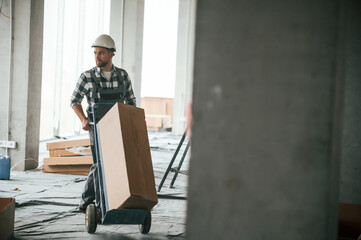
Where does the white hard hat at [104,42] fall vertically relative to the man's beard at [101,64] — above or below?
above

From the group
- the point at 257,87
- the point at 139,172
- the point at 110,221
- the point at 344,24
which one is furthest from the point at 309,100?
the point at 110,221

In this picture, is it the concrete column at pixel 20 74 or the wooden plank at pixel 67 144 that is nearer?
the concrete column at pixel 20 74

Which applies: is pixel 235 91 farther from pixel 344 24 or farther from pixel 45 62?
pixel 45 62

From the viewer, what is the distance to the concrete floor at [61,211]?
3.67 meters

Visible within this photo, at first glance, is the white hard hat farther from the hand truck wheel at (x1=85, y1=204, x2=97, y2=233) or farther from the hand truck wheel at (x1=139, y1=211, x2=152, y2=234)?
the hand truck wheel at (x1=139, y1=211, x2=152, y2=234)

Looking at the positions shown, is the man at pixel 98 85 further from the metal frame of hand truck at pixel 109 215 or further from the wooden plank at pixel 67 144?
the wooden plank at pixel 67 144

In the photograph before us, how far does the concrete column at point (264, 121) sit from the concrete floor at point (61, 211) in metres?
2.45

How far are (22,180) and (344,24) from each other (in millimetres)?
5547

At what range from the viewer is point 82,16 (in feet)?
39.7

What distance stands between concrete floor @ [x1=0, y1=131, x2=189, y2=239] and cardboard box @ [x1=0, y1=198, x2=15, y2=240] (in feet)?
0.76

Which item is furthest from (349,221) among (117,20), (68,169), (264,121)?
(117,20)

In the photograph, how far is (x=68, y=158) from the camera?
6.69m

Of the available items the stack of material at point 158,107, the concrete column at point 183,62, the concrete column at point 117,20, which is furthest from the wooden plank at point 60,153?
the stack of material at point 158,107

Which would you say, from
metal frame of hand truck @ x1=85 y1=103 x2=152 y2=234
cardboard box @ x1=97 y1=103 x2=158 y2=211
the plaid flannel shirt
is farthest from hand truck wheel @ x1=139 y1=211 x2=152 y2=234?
the plaid flannel shirt
